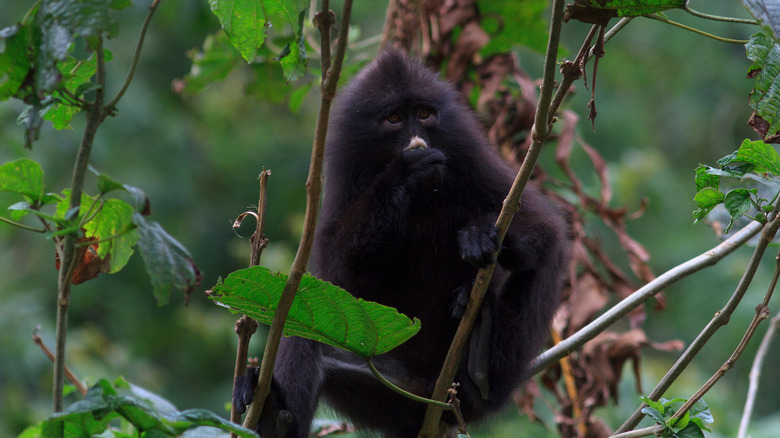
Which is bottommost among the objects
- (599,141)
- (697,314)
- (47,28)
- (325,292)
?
(697,314)

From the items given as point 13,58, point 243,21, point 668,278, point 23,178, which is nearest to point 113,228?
point 23,178

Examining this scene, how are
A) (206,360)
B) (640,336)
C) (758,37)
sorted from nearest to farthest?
(758,37)
(640,336)
(206,360)

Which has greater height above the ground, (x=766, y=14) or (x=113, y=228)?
(x=766, y=14)

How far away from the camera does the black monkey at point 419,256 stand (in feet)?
10.3

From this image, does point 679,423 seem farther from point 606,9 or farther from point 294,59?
point 294,59

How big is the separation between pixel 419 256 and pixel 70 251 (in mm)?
1917

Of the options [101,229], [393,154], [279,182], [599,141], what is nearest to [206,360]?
[279,182]

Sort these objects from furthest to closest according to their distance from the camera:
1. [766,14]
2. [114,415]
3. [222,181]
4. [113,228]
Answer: [222,181], [113,228], [114,415], [766,14]

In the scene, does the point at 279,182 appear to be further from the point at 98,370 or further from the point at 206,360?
the point at 98,370

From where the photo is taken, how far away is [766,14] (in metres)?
1.55

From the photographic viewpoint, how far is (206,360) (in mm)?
10172

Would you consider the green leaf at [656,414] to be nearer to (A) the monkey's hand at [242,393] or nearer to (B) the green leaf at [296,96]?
(A) the monkey's hand at [242,393]

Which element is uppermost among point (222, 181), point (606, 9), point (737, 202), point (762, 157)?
point (606, 9)

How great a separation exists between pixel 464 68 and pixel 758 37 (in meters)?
2.56
